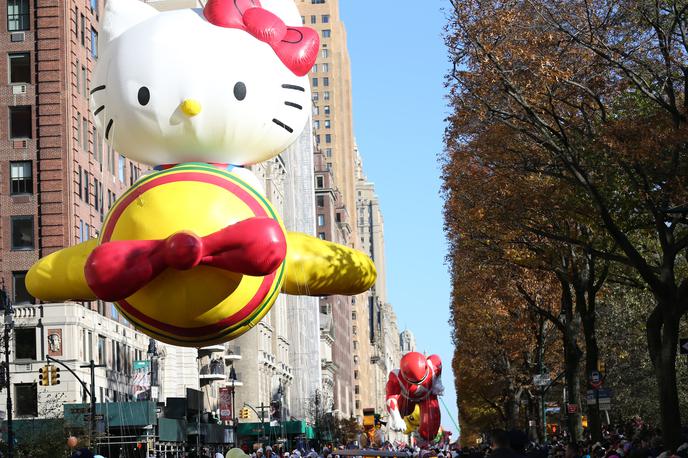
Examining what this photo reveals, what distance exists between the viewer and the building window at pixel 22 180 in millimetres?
50531

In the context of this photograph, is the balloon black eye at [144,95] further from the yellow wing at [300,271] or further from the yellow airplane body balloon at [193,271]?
the yellow wing at [300,271]

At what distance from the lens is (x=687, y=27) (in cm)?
2494

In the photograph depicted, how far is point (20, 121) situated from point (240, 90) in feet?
133

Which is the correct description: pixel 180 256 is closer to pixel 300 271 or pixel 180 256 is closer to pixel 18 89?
pixel 300 271

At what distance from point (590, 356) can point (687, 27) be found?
1445cm

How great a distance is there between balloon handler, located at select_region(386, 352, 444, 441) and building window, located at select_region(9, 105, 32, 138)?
2081 centimetres

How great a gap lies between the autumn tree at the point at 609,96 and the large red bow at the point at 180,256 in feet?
45.7

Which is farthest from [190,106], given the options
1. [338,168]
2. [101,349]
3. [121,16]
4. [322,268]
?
[338,168]

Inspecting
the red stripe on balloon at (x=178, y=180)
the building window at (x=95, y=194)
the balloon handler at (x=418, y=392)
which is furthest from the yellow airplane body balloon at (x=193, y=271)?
the building window at (x=95, y=194)

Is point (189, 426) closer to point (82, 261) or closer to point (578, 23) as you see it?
point (578, 23)

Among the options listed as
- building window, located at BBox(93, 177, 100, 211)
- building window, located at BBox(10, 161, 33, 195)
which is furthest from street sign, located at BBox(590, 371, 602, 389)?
building window, located at BBox(93, 177, 100, 211)

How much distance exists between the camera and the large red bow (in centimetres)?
1120

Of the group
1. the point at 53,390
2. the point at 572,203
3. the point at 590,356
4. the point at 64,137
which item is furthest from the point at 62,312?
the point at 572,203

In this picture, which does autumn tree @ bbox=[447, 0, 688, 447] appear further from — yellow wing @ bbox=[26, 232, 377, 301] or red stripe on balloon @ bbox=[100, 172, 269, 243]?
red stripe on balloon @ bbox=[100, 172, 269, 243]
